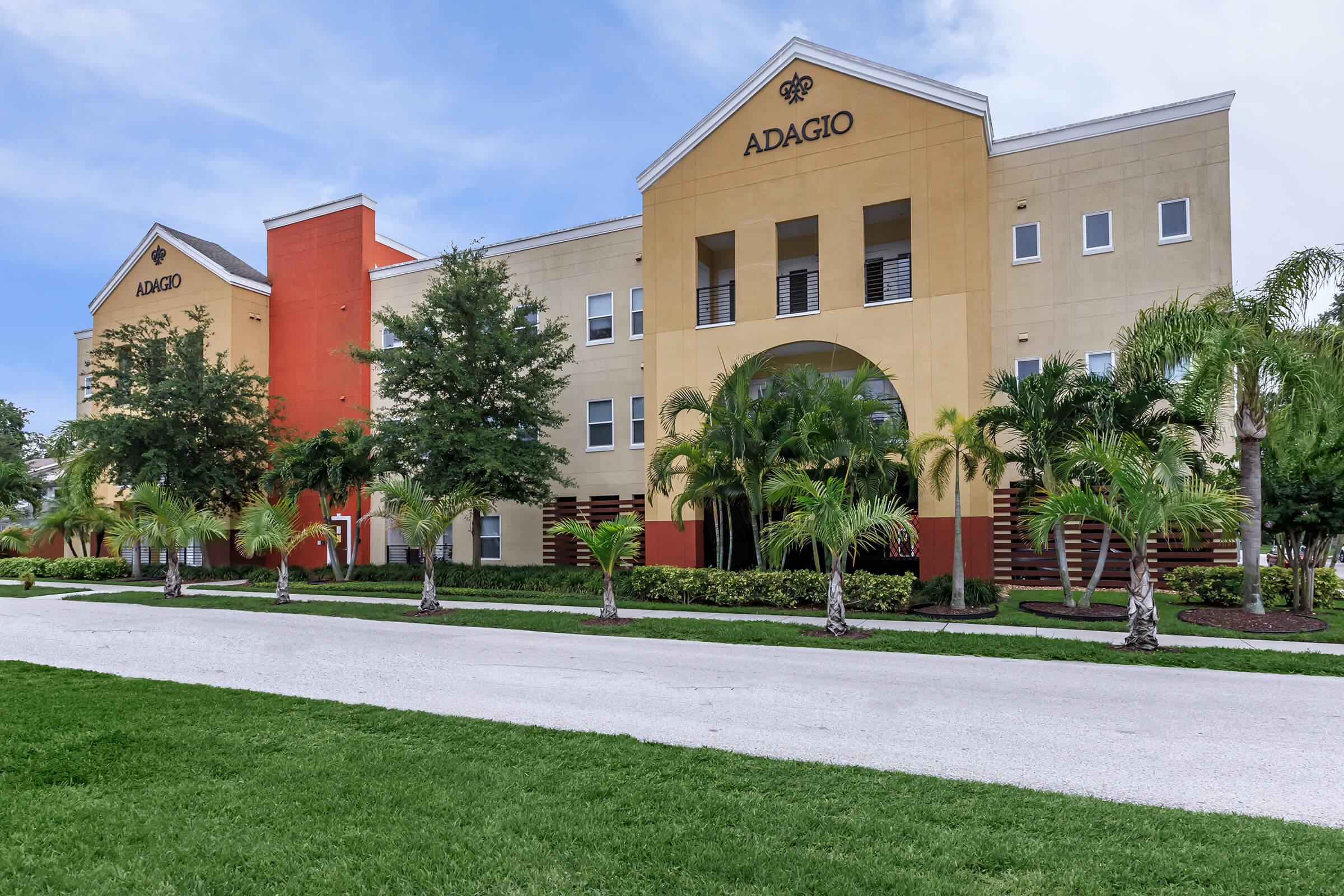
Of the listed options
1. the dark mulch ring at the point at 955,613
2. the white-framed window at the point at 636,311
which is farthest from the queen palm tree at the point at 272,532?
the dark mulch ring at the point at 955,613

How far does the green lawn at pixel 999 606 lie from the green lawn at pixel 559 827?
27.9 ft

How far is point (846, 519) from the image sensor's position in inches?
474

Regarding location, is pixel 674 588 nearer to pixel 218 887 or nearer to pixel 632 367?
pixel 632 367

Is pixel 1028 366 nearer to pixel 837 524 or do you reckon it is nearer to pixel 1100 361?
pixel 1100 361

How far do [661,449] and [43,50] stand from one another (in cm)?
1341

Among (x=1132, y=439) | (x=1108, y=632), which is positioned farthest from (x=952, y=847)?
(x=1132, y=439)

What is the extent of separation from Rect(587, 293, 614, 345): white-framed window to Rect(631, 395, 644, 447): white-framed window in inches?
79.5

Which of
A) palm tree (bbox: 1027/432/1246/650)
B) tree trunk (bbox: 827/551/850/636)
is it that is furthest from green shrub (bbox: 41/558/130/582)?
palm tree (bbox: 1027/432/1246/650)

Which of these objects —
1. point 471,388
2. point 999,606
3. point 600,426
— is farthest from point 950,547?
point 471,388

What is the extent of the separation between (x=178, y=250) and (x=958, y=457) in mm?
28646

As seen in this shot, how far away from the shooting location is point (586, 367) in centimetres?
2433

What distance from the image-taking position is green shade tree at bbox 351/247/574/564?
19906mm

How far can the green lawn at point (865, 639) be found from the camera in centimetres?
965

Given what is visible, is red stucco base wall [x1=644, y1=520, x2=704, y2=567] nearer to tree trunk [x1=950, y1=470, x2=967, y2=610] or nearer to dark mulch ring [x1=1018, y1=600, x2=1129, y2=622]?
tree trunk [x1=950, y1=470, x2=967, y2=610]
